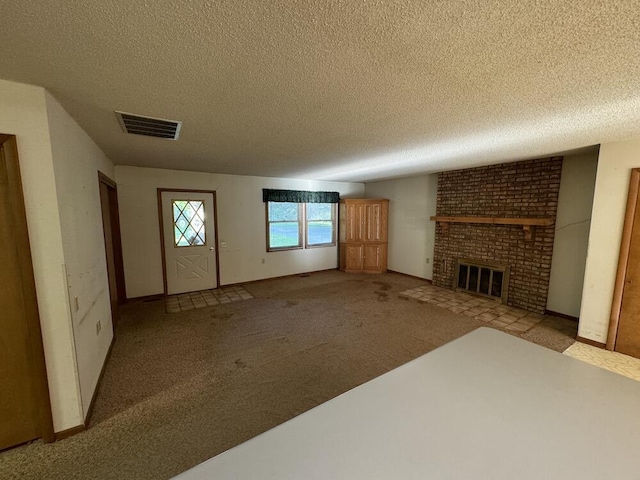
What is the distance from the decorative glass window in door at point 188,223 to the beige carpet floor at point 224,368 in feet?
3.97

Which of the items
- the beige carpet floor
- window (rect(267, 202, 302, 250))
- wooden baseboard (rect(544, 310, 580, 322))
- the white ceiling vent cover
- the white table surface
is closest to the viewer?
the white table surface

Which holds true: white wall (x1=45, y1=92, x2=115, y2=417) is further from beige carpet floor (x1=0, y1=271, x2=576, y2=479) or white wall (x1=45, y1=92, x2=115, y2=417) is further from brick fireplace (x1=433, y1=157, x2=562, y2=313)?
brick fireplace (x1=433, y1=157, x2=562, y2=313)

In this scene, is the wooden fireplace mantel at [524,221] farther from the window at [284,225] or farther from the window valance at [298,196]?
the window at [284,225]

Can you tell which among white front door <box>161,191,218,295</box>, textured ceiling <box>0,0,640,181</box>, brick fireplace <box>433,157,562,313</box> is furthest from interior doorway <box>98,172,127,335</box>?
brick fireplace <box>433,157,562,313</box>

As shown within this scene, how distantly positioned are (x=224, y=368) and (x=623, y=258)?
427 centimetres

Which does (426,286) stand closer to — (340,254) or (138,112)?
(340,254)

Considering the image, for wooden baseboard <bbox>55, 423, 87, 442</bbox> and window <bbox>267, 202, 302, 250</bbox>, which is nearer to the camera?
wooden baseboard <bbox>55, 423, 87, 442</bbox>

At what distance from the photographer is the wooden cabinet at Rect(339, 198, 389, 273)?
631 cm

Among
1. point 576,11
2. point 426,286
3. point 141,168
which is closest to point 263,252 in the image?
point 141,168

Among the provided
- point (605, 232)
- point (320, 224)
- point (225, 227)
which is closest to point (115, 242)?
point (225, 227)

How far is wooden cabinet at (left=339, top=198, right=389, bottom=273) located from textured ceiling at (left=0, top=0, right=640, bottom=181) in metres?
3.74

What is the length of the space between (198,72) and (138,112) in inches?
36.9

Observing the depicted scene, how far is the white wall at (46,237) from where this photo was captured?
1.58 m

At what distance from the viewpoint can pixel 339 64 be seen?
1.37 meters
